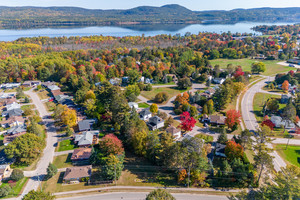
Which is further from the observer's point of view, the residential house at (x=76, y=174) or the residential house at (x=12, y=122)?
the residential house at (x=12, y=122)

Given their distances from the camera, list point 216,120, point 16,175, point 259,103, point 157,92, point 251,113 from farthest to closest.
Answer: point 157,92 < point 259,103 < point 251,113 < point 216,120 < point 16,175

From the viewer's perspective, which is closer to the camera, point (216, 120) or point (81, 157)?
point (81, 157)

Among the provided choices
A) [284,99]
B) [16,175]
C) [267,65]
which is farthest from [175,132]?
[267,65]

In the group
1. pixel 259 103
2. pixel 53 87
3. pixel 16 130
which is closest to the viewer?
pixel 16 130

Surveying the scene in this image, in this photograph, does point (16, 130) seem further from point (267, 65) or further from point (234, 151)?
point (267, 65)

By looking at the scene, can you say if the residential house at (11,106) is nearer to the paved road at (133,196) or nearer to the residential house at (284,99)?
the paved road at (133,196)

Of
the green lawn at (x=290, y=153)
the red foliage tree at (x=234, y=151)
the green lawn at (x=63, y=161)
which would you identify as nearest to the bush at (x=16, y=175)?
the green lawn at (x=63, y=161)
